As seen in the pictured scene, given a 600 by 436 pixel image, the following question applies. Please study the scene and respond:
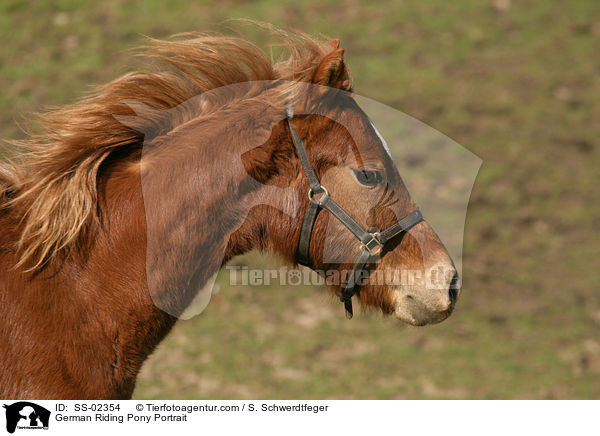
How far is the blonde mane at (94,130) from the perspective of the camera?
265 centimetres

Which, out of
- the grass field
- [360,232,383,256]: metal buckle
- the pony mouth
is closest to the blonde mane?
the grass field

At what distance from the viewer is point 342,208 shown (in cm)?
285

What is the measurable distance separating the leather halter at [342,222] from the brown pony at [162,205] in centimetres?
4

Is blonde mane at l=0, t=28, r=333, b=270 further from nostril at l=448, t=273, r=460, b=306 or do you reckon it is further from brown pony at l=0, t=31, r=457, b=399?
nostril at l=448, t=273, r=460, b=306

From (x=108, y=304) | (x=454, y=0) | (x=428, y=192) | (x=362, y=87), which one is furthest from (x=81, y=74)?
(x=108, y=304)

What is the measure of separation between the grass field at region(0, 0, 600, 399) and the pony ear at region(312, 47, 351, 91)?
1.22m

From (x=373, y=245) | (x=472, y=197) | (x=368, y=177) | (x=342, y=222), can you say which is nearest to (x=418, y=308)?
(x=373, y=245)

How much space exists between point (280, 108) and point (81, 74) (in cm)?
678

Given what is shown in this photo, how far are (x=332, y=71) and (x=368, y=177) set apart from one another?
53cm

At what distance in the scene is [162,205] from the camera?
8.88ft

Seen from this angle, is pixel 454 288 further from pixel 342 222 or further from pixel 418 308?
pixel 342 222
